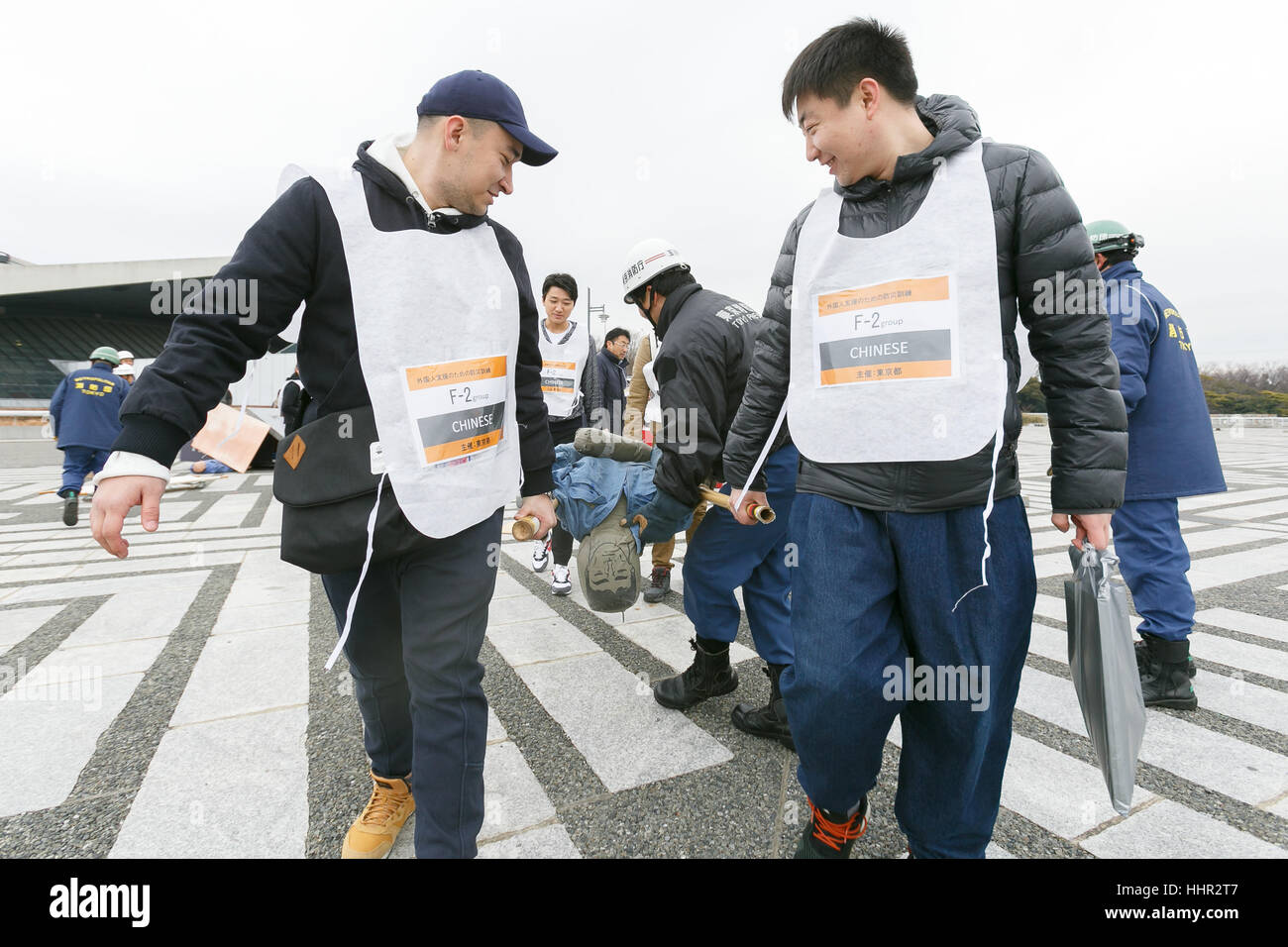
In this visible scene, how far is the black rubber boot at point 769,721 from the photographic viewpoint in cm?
226

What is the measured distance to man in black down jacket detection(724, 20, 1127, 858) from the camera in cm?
133

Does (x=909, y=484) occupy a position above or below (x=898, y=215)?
below

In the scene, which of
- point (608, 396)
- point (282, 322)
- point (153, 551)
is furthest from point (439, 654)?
point (153, 551)

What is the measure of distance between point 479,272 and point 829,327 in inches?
34.9

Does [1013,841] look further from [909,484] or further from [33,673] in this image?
[33,673]

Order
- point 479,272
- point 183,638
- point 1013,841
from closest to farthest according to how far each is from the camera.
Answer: point 479,272 < point 1013,841 < point 183,638

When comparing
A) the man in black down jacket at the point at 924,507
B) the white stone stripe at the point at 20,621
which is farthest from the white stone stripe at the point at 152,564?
the man in black down jacket at the point at 924,507

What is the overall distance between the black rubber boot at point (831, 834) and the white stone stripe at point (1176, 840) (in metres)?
0.70

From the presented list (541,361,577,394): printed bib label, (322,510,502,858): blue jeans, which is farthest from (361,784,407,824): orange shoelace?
(541,361,577,394): printed bib label

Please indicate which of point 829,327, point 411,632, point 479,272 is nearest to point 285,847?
point 411,632

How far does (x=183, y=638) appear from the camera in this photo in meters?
3.33

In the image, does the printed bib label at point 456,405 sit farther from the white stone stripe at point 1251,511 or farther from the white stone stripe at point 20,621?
the white stone stripe at point 1251,511

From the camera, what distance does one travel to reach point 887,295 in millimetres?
1387

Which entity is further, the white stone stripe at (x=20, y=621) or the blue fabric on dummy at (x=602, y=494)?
the white stone stripe at (x=20, y=621)
